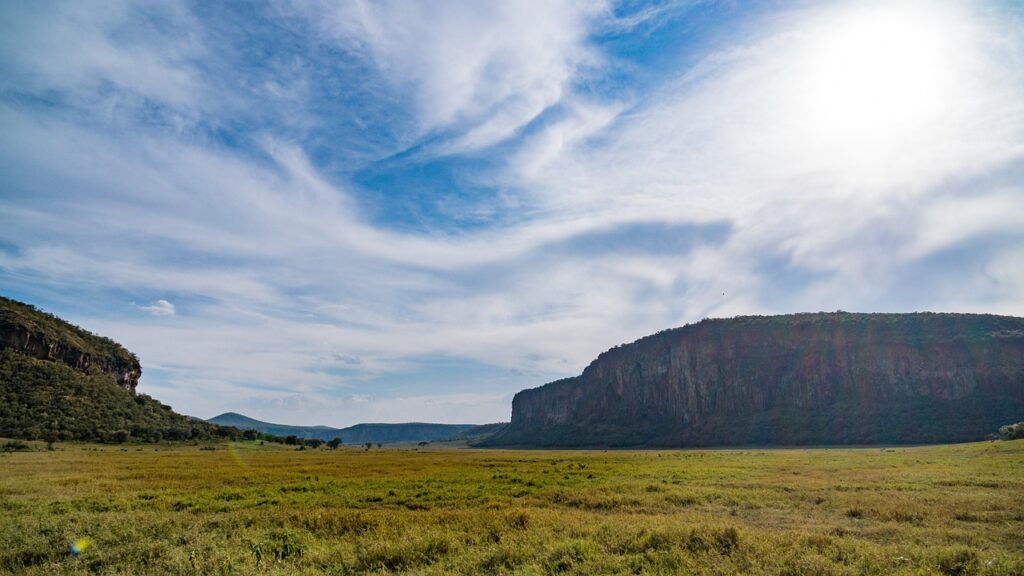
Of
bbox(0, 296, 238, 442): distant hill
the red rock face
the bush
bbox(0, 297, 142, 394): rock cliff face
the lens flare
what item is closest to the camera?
the lens flare

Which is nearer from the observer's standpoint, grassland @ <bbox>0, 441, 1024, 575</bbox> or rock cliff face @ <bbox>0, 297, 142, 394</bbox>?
grassland @ <bbox>0, 441, 1024, 575</bbox>

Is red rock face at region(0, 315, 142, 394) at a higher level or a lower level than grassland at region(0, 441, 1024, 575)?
higher

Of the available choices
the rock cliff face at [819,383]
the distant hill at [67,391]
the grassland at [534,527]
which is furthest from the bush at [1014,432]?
the distant hill at [67,391]

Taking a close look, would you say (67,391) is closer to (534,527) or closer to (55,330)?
(55,330)

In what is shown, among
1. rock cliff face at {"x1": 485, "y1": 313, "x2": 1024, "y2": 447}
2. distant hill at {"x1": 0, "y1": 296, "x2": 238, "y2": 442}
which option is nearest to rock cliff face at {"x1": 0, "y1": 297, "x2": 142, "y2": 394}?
distant hill at {"x1": 0, "y1": 296, "x2": 238, "y2": 442}

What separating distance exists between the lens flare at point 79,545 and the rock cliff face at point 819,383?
121 m

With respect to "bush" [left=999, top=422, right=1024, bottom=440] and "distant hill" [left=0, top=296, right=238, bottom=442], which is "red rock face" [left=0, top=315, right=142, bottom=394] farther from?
"bush" [left=999, top=422, right=1024, bottom=440]

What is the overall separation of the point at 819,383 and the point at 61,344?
581 ft

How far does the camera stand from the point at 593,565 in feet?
36.8

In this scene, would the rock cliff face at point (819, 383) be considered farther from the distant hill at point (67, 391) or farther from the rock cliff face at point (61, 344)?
the rock cliff face at point (61, 344)

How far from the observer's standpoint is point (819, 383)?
139375mm

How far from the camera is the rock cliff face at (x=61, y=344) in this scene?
8612 centimetres

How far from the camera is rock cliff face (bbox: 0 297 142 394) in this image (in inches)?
3391

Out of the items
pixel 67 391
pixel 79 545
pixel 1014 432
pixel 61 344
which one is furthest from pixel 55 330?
pixel 1014 432
